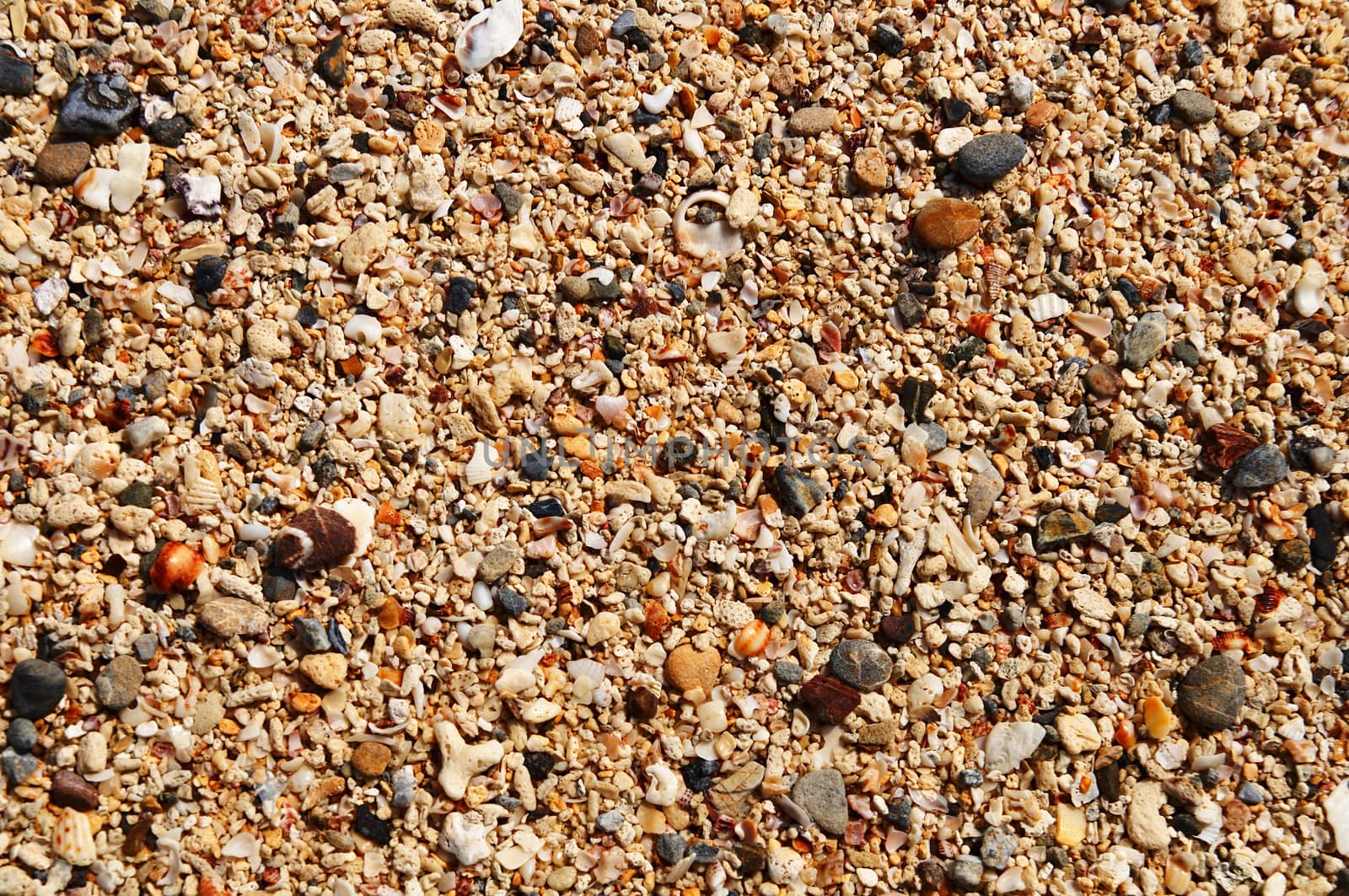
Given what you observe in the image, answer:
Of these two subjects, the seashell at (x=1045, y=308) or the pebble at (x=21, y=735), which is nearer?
the pebble at (x=21, y=735)

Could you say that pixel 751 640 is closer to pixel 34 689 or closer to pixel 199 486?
pixel 199 486

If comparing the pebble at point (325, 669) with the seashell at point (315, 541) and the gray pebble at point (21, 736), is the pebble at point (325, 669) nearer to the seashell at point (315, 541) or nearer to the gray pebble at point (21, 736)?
the seashell at point (315, 541)

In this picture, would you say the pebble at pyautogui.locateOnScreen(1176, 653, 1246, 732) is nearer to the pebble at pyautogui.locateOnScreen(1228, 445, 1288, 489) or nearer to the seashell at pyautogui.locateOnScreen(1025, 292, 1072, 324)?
the pebble at pyautogui.locateOnScreen(1228, 445, 1288, 489)

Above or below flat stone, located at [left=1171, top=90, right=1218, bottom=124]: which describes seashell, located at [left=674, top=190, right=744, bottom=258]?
below

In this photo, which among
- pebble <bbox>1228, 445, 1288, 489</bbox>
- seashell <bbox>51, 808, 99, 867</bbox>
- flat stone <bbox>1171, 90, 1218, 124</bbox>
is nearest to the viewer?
seashell <bbox>51, 808, 99, 867</bbox>

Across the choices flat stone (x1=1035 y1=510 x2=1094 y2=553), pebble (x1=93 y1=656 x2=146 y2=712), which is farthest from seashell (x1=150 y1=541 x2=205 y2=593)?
flat stone (x1=1035 y1=510 x2=1094 y2=553)

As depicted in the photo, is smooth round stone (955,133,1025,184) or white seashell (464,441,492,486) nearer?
white seashell (464,441,492,486)

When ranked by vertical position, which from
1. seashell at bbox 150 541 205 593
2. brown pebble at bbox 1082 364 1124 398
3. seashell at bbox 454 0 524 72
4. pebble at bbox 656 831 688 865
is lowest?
pebble at bbox 656 831 688 865

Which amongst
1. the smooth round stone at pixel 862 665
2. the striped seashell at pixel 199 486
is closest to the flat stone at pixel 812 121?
the smooth round stone at pixel 862 665
